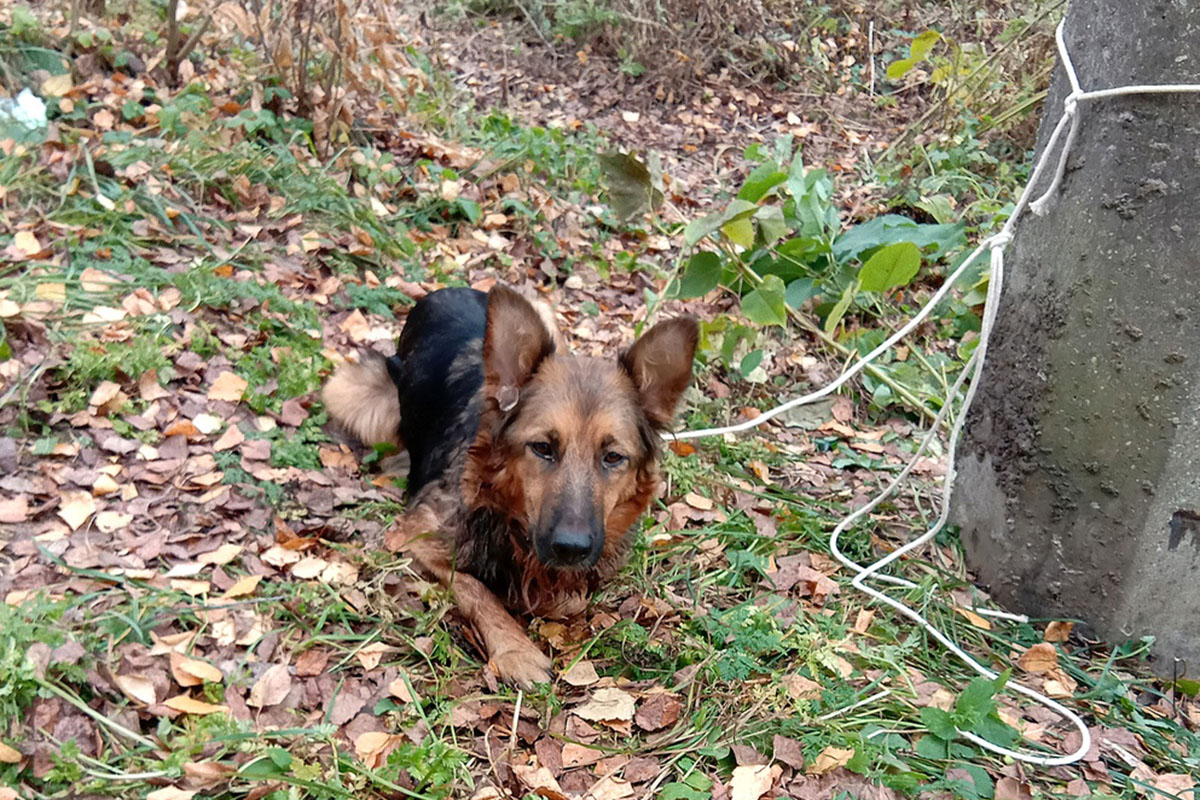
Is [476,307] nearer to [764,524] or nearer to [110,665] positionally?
[764,524]

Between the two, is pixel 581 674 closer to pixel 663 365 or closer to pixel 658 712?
pixel 658 712

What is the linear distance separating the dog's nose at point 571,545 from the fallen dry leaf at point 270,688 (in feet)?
3.16

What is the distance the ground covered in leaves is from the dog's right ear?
2.85 feet

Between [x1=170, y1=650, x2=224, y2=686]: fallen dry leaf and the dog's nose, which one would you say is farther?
the dog's nose

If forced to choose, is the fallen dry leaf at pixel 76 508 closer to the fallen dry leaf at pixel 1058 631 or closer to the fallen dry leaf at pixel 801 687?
the fallen dry leaf at pixel 801 687

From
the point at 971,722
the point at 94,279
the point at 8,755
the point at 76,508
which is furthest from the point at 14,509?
the point at 971,722

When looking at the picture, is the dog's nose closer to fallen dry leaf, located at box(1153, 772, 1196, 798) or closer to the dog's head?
the dog's head

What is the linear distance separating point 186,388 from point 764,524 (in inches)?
106

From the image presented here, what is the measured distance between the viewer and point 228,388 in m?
4.00

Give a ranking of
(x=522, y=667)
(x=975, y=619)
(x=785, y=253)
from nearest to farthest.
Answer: (x=522, y=667), (x=975, y=619), (x=785, y=253)

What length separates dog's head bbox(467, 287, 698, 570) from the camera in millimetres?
3014

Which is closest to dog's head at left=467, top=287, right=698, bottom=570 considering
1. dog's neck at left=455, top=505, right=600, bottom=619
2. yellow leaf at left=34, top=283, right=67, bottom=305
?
dog's neck at left=455, top=505, right=600, bottom=619

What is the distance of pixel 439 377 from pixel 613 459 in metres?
1.19

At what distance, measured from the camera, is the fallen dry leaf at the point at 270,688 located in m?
2.74
